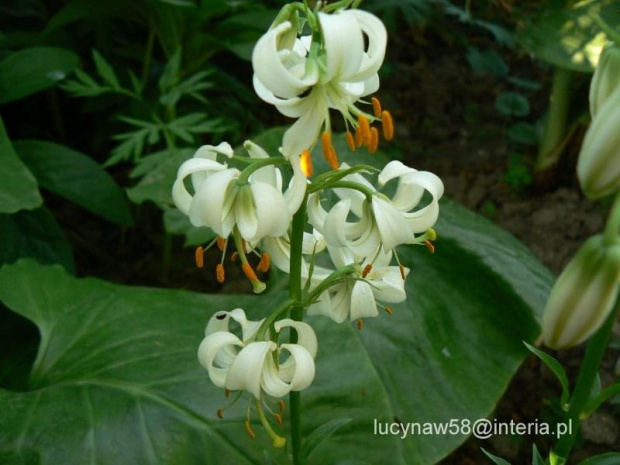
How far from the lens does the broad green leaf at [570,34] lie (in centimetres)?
172

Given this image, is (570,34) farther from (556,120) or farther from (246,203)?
(246,203)

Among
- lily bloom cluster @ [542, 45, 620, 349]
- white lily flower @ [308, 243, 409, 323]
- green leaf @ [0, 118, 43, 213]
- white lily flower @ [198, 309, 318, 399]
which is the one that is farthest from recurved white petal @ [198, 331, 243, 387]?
green leaf @ [0, 118, 43, 213]

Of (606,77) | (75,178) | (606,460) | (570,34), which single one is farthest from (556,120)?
(606,77)

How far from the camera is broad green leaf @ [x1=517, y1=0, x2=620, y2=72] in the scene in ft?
5.63

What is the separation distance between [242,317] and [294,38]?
31 centimetres

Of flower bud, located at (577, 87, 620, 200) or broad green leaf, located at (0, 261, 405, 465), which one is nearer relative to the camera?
flower bud, located at (577, 87, 620, 200)

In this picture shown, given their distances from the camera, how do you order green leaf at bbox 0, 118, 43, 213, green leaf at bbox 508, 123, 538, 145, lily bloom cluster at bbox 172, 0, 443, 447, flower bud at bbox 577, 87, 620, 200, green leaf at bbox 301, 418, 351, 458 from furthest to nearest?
green leaf at bbox 508, 123, 538, 145, green leaf at bbox 0, 118, 43, 213, green leaf at bbox 301, 418, 351, 458, lily bloom cluster at bbox 172, 0, 443, 447, flower bud at bbox 577, 87, 620, 200

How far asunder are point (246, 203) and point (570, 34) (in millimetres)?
1312

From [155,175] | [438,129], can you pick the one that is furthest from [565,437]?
[438,129]

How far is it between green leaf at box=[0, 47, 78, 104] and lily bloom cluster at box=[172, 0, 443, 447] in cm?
95

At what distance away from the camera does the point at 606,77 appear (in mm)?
640

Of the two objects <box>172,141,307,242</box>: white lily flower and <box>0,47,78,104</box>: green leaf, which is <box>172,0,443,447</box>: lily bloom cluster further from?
<box>0,47,78,104</box>: green leaf

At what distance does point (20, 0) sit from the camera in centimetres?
197

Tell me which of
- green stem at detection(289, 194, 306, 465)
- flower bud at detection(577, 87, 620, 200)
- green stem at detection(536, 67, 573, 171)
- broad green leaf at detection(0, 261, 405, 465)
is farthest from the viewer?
green stem at detection(536, 67, 573, 171)
